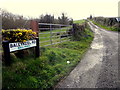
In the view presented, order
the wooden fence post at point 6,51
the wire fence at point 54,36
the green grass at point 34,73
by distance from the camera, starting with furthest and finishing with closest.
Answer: the wire fence at point 54,36 → the wooden fence post at point 6,51 → the green grass at point 34,73

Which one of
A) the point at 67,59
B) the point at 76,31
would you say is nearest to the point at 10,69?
the point at 67,59

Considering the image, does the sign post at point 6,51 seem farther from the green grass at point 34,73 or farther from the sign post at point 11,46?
the green grass at point 34,73

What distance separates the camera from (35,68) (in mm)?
3551

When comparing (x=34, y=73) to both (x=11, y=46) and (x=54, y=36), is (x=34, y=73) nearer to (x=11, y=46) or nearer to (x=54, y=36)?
(x=11, y=46)

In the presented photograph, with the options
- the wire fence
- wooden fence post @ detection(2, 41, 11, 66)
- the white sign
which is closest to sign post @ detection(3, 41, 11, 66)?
wooden fence post @ detection(2, 41, 11, 66)

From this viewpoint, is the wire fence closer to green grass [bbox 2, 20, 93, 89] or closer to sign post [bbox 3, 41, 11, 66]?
green grass [bbox 2, 20, 93, 89]

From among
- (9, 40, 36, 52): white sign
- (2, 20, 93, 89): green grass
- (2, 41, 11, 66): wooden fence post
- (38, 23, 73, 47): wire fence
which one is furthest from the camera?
(38, 23, 73, 47): wire fence

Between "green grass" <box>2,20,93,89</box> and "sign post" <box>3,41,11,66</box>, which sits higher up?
"sign post" <box>3,41,11,66</box>

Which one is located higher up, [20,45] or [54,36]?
[54,36]

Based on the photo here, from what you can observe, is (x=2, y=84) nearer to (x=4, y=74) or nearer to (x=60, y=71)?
(x=4, y=74)

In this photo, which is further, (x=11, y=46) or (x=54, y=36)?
(x=54, y=36)

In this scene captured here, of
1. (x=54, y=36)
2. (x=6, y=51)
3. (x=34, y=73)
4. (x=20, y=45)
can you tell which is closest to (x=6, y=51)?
(x=6, y=51)

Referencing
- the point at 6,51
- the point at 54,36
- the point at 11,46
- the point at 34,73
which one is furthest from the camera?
the point at 54,36

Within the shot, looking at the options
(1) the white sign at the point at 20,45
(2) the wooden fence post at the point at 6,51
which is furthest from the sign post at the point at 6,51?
(1) the white sign at the point at 20,45
